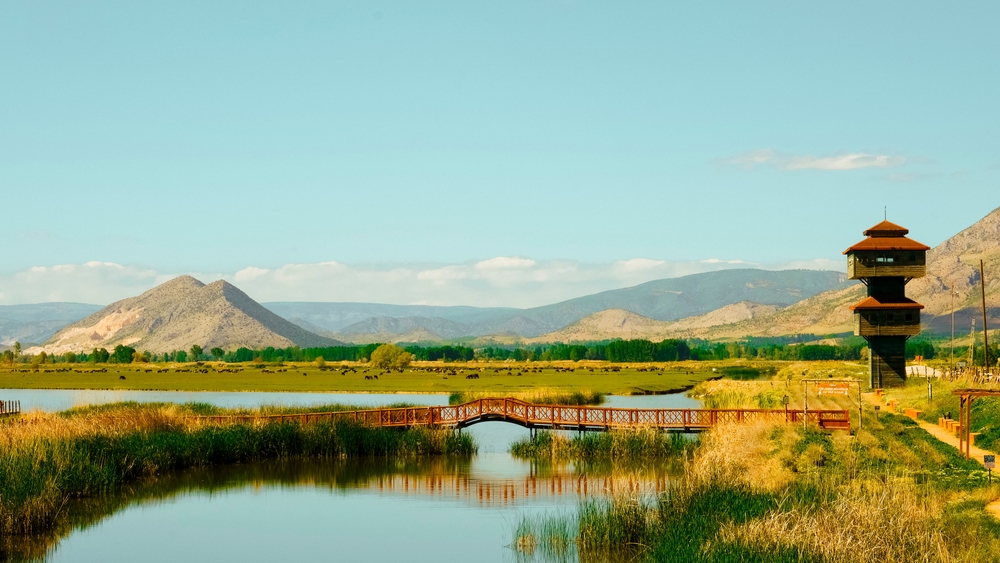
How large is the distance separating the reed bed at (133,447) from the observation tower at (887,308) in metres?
29.6

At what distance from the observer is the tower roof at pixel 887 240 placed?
6625cm

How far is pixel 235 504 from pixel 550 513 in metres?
11.4

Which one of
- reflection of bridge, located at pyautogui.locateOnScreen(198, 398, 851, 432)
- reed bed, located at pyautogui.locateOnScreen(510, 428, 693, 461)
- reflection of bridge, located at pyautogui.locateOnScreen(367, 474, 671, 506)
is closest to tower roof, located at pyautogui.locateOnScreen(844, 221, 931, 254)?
reflection of bridge, located at pyautogui.locateOnScreen(198, 398, 851, 432)

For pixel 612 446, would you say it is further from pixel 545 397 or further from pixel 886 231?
pixel 886 231

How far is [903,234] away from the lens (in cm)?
6762

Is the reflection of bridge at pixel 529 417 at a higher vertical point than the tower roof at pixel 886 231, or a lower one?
lower

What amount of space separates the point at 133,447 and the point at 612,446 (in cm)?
2063

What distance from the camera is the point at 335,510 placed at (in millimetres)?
36000

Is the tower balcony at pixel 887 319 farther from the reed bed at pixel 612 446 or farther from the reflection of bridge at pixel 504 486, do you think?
the reflection of bridge at pixel 504 486

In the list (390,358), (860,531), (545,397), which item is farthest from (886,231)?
(390,358)

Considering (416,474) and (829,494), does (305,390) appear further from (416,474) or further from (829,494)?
(829,494)

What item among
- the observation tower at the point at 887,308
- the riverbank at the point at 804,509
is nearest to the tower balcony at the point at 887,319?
the observation tower at the point at 887,308

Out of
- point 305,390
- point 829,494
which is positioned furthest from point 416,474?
point 305,390

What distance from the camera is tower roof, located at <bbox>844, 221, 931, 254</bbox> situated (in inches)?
2608
